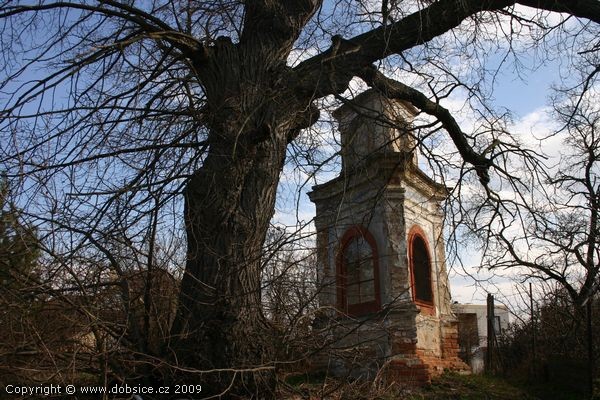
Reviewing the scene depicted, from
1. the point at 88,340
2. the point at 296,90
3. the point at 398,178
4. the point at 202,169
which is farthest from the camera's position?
the point at 398,178

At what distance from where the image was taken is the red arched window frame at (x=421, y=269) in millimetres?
12273

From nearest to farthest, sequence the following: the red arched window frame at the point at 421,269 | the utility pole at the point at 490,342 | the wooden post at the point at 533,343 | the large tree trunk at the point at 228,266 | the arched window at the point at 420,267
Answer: the large tree trunk at the point at 228,266, the red arched window frame at the point at 421,269, the arched window at the point at 420,267, the wooden post at the point at 533,343, the utility pole at the point at 490,342

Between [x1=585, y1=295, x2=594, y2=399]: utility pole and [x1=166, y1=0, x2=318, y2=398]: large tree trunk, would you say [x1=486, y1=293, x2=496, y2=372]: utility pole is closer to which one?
[x1=585, y1=295, x2=594, y2=399]: utility pole

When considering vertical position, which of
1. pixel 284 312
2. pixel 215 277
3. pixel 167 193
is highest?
pixel 167 193

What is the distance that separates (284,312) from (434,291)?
9435 millimetres

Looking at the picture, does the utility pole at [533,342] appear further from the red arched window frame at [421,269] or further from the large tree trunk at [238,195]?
the large tree trunk at [238,195]

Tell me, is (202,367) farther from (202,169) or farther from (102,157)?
(102,157)

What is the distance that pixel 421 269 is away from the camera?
1297cm

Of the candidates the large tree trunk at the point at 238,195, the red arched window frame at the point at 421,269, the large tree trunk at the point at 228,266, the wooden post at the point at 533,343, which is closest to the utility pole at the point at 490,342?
the wooden post at the point at 533,343

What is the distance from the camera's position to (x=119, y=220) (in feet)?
14.1

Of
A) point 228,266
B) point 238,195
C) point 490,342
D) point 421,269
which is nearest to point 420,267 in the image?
point 421,269

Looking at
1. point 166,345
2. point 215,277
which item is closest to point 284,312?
point 215,277

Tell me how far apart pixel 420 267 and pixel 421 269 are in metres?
0.08

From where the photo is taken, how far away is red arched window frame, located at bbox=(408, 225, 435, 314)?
12.3 metres
